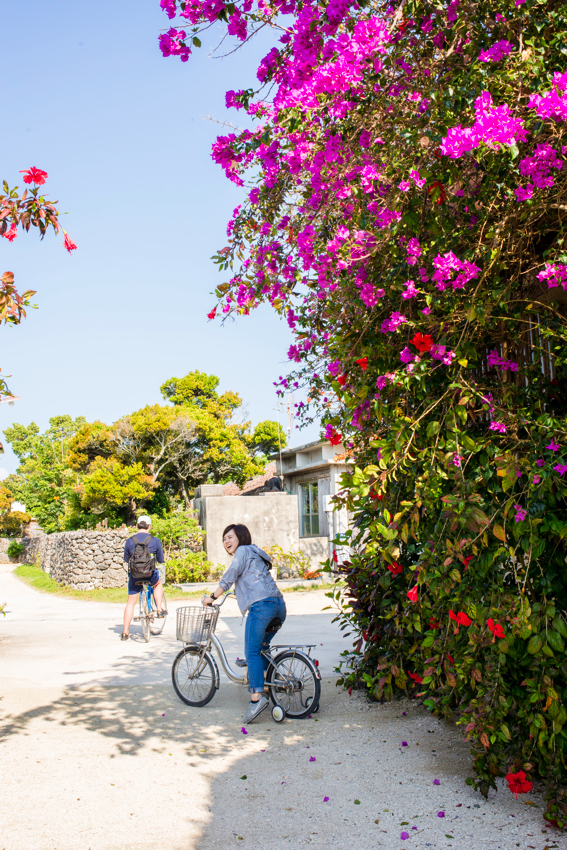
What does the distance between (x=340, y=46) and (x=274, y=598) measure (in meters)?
3.76

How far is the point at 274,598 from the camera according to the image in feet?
16.5

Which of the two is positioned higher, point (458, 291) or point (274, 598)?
point (458, 291)

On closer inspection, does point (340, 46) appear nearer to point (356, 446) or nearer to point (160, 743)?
point (356, 446)

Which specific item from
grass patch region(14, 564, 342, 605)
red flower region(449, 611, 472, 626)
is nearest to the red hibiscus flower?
red flower region(449, 611, 472, 626)

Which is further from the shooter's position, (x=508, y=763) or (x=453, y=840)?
(x=508, y=763)

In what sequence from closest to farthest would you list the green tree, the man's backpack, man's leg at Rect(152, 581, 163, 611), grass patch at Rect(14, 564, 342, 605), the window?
the man's backpack < man's leg at Rect(152, 581, 163, 611) < grass patch at Rect(14, 564, 342, 605) < the window < the green tree

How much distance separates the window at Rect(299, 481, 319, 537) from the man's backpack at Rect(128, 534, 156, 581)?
453 inches

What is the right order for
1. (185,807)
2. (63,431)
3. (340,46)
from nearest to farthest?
(340,46)
(185,807)
(63,431)

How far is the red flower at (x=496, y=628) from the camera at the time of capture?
2.96 meters

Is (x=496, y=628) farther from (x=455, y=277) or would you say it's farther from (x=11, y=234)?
(x=11, y=234)

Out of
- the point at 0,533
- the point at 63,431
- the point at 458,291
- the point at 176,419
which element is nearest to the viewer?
the point at 458,291

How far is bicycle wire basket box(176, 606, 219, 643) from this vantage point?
17.2 feet

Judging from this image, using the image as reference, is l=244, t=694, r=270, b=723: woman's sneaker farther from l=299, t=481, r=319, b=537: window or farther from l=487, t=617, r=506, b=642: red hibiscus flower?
l=299, t=481, r=319, b=537: window

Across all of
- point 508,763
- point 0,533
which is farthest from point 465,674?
point 0,533
